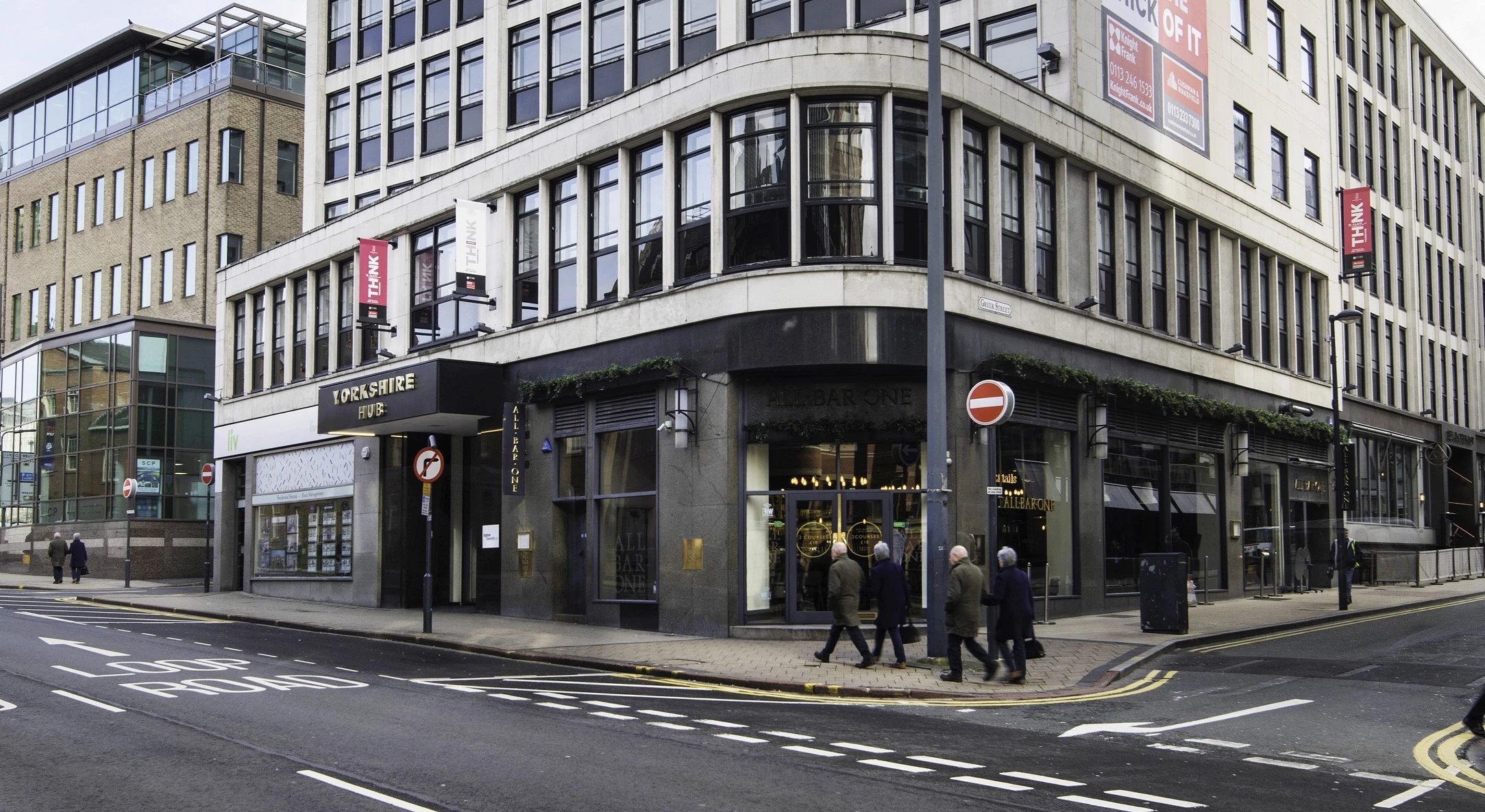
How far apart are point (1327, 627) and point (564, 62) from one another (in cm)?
2020

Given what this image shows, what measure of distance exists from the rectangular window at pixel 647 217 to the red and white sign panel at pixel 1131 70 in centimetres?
1019

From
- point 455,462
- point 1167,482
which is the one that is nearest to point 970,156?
point 1167,482

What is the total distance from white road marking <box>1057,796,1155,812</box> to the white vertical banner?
2049 cm

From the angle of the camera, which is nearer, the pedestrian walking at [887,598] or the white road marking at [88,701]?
the white road marking at [88,701]

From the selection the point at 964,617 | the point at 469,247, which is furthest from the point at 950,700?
the point at 469,247

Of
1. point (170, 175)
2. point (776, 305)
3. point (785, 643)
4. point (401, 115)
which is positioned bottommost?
point (785, 643)

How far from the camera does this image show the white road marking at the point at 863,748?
34.6ft

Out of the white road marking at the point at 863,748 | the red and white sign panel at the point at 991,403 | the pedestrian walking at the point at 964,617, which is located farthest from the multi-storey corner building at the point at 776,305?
the white road marking at the point at 863,748

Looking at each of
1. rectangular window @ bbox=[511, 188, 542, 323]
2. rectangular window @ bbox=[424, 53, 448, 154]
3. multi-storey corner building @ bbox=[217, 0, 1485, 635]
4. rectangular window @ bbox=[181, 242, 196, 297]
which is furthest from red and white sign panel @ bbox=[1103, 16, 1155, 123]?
rectangular window @ bbox=[181, 242, 196, 297]

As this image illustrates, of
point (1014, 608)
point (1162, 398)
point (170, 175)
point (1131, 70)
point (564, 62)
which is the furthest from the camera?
point (170, 175)

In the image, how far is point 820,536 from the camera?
21141mm

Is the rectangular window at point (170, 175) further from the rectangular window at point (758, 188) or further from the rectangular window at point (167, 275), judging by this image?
the rectangular window at point (758, 188)

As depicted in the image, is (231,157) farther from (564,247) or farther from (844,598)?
(844,598)

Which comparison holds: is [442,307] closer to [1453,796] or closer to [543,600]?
Answer: [543,600]
